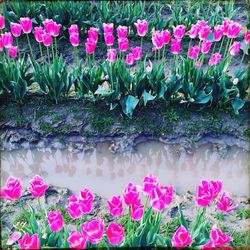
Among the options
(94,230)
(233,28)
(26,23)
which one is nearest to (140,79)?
(233,28)

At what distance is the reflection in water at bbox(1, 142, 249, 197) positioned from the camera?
355 cm

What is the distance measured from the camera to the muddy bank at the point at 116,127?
3.89 meters

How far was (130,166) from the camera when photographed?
12.2ft

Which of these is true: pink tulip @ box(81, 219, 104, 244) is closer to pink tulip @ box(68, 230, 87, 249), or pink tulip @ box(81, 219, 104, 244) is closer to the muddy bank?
pink tulip @ box(68, 230, 87, 249)

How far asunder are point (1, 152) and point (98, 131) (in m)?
0.83

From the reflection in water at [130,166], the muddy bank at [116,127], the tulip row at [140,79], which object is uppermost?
A: the tulip row at [140,79]

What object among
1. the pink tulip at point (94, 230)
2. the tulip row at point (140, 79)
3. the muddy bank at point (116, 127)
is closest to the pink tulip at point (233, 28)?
the tulip row at point (140, 79)


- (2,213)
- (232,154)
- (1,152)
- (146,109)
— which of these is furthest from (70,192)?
(232,154)

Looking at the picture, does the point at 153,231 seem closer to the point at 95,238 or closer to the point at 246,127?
the point at 95,238

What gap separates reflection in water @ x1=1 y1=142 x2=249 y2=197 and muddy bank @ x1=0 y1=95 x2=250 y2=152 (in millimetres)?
78

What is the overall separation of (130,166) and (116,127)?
Result: 0.40 metres

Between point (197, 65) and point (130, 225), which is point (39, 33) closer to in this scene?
point (197, 65)

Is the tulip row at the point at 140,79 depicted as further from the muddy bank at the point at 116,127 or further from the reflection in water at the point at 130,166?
the reflection in water at the point at 130,166

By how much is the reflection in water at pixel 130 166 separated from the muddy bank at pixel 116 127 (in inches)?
3.1
